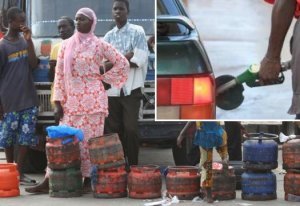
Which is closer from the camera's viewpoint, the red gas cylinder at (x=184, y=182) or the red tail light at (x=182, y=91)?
the red tail light at (x=182, y=91)

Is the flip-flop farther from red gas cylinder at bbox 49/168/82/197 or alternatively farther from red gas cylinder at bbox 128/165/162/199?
red gas cylinder at bbox 128/165/162/199

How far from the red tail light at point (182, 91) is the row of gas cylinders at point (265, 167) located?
1739 millimetres

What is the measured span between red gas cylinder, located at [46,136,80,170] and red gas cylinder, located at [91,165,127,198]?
0.22 metres

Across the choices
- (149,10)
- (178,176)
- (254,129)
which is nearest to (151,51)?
(149,10)

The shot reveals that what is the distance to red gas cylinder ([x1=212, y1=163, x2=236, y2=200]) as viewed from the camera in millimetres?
6723

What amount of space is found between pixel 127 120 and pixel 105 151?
0.88 m

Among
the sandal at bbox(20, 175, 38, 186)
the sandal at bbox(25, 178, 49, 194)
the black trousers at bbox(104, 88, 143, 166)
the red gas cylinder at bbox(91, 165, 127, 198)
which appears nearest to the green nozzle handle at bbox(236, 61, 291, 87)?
the red gas cylinder at bbox(91, 165, 127, 198)

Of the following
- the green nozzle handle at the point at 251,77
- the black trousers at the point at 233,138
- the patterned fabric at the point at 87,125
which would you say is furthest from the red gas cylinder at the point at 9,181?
the green nozzle handle at the point at 251,77

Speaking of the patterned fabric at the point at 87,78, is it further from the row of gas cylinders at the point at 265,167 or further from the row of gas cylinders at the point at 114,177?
the row of gas cylinders at the point at 265,167

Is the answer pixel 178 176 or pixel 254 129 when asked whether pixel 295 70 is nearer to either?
pixel 178 176

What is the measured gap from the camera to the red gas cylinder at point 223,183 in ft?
22.1

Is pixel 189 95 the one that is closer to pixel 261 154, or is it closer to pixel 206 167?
pixel 206 167

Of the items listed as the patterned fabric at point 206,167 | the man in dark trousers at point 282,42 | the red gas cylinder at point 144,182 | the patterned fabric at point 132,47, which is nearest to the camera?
the man in dark trousers at point 282,42

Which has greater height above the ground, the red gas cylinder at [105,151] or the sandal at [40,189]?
the red gas cylinder at [105,151]
